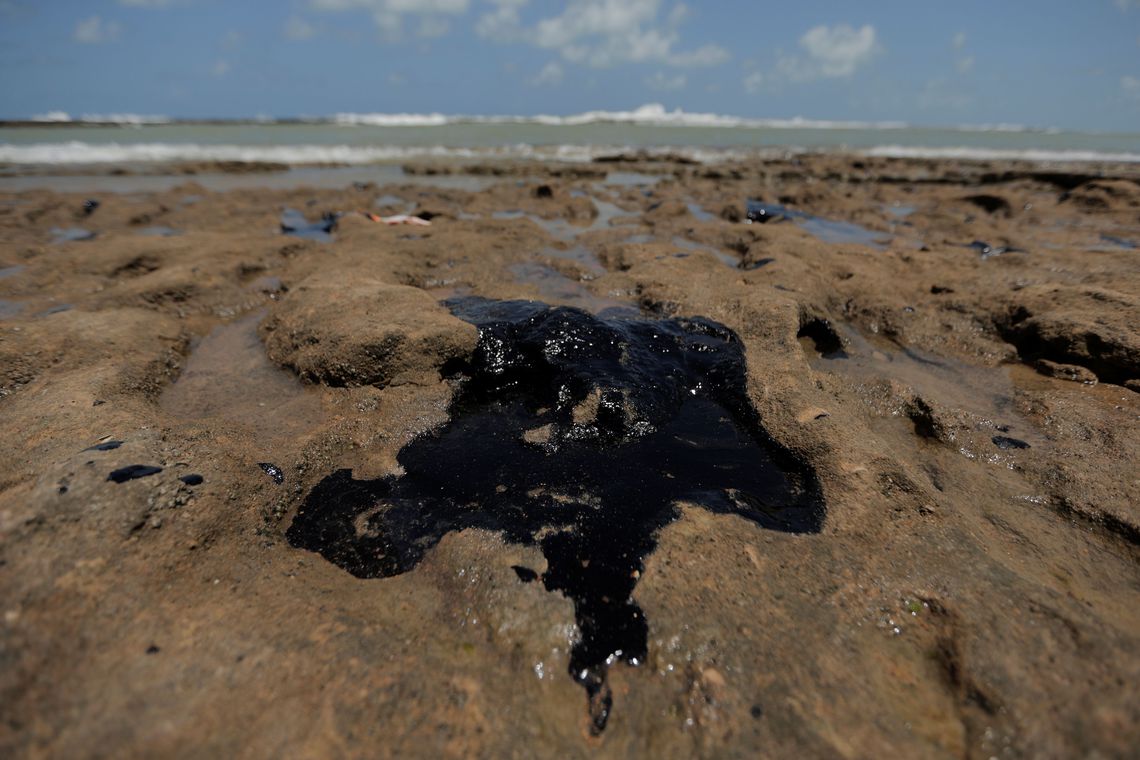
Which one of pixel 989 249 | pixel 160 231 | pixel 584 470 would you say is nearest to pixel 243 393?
pixel 584 470

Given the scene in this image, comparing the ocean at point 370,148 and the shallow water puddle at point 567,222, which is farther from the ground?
the ocean at point 370,148

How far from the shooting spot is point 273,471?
8.05ft

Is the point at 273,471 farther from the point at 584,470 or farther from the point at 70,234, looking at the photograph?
the point at 70,234

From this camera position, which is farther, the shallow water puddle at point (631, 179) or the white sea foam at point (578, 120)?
the white sea foam at point (578, 120)

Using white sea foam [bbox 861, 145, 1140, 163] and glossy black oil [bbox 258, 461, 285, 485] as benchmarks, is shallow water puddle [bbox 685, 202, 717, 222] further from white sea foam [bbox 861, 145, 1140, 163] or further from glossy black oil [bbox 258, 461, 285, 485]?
white sea foam [bbox 861, 145, 1140, 163]

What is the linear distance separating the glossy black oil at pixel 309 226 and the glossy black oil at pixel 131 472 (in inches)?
225

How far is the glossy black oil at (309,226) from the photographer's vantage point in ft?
24.5

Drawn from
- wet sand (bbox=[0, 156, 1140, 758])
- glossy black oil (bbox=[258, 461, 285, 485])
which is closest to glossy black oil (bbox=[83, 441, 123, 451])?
wet sand (bbox=[0, 156, 1140, 758])

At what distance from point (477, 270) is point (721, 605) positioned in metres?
4.69

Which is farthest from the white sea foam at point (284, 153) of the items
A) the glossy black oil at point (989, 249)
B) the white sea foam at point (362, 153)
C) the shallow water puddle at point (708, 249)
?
the glossy black oil at point (989, 249)

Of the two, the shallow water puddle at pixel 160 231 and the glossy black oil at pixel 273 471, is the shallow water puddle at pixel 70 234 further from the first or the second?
the glossy black oil at pixel 273 471

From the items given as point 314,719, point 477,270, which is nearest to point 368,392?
point 314,719

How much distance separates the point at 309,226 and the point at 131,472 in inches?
278

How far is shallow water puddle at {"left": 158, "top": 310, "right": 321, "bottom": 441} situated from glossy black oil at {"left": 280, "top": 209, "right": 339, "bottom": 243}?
3.70 metres
